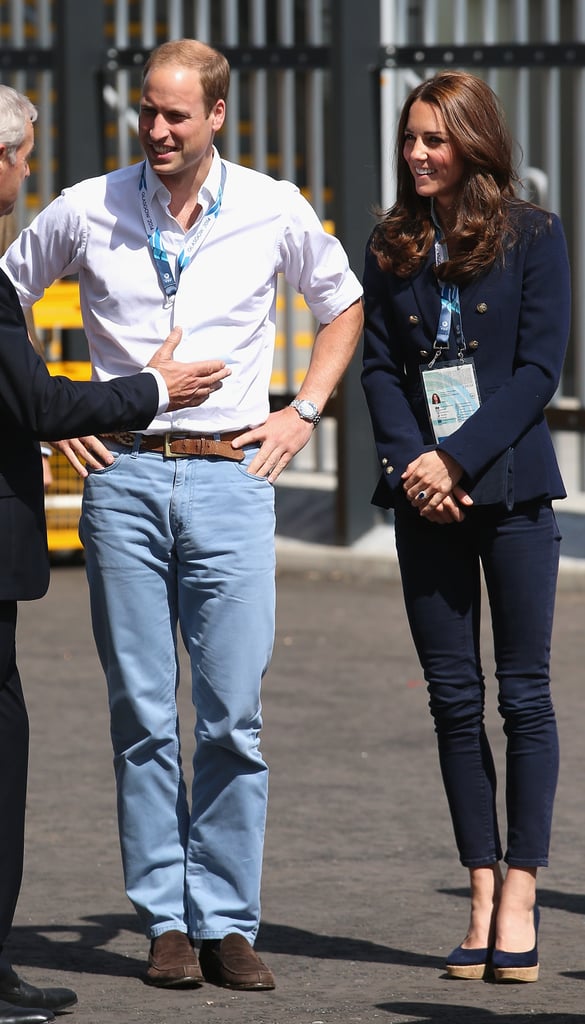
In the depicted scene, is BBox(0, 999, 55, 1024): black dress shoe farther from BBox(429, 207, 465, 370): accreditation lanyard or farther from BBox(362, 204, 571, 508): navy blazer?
BBox(429, 207, 465, 370): accreditation lanyard

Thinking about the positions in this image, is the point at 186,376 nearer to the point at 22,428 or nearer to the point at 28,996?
the point at 22,428

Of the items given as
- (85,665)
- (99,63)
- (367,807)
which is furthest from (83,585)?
(367,807)

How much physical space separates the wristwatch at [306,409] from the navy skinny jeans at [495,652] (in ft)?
1.00

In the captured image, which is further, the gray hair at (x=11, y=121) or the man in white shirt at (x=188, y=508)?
the man in white shirt at (x=188, y=508)

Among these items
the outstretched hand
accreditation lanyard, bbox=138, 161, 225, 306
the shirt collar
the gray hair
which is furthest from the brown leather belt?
the gray hair

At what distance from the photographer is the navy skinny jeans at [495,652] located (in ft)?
14.2

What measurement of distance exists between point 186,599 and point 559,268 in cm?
112

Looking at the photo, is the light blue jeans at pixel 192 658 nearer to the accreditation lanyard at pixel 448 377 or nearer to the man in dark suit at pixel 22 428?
the man in dark suit at pixel 22 428

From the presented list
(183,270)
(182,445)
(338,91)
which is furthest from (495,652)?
(338,91)

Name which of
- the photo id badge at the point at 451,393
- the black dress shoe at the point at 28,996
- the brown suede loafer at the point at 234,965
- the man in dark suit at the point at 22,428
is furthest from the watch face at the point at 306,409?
the black dress shoe at the point at 28,996

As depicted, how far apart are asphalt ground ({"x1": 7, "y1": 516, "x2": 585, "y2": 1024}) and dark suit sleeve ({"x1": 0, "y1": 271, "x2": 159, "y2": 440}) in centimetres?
126

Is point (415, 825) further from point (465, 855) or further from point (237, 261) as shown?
point (237, 261)

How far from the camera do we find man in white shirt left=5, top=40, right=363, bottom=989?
4281mm

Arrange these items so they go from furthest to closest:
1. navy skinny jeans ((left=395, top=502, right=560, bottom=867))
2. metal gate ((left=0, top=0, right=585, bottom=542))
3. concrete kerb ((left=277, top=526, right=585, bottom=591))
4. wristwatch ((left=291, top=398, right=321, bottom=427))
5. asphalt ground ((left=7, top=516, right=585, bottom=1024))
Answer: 1. metal gate ((left=0, top=0, right=585, bottom=542))
2. concrete kerb ((left=277, top=526, right=585, bottom=591))
3. wristwatch ((left=291, top=398, right=321, bottom=427))
4. navy skinny jeans ((left=395, top=502, right=560, bottom=867))
5. asphalt ground ((left=7, top=516, right=585, bottom=1024))
